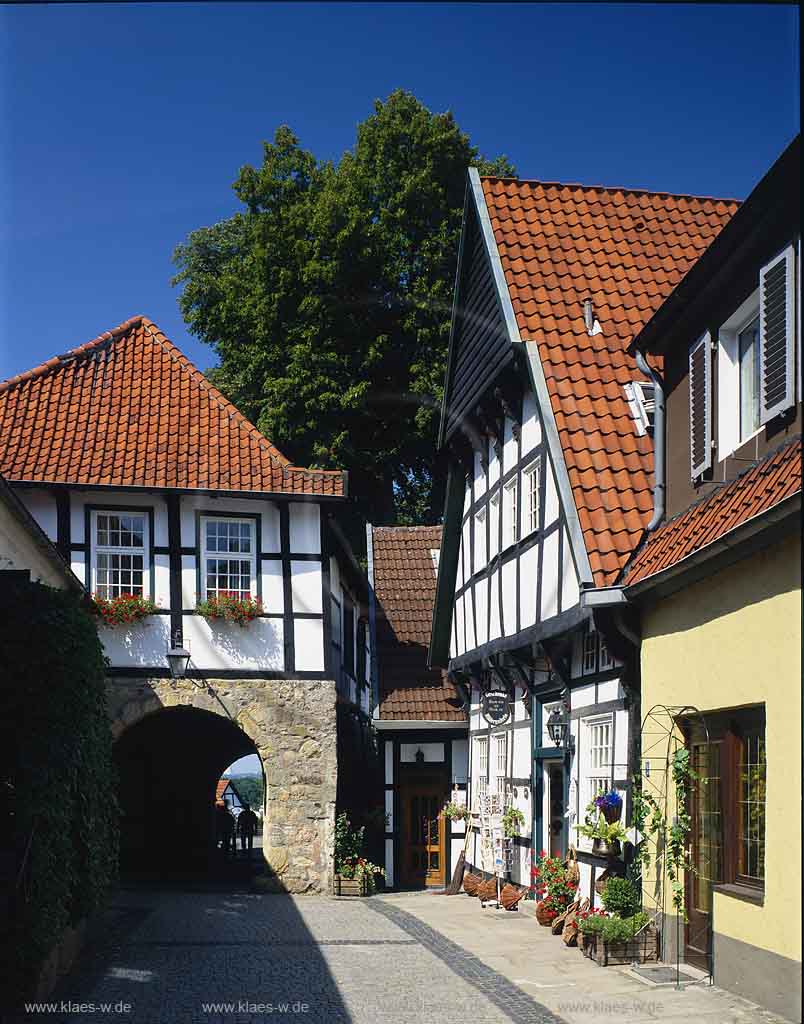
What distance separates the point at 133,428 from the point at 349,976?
1120cm

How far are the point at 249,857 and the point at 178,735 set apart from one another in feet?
27.1

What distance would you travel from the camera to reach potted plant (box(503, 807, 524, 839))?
16281mm

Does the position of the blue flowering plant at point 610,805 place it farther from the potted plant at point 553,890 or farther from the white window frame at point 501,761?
the white window frame at point 501,761

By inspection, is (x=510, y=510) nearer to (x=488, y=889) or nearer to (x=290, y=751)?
(x=488, y=889)

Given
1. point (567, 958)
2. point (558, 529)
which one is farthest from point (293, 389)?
point (567, 958)

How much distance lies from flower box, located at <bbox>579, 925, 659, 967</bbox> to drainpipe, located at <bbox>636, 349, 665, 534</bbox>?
11.7 feet

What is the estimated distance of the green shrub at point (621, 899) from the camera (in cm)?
1127

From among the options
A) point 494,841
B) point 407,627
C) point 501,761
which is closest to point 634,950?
point 494,841

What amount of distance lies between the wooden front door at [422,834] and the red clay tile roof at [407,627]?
1493 millimetres

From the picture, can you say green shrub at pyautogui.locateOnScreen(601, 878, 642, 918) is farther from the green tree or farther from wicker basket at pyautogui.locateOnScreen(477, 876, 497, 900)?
the green tree

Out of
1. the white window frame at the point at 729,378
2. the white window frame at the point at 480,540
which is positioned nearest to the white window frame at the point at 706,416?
the white window frame at the point at 729,378

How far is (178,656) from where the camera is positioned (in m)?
18.6

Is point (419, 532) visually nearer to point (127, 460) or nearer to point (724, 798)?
point (127, 460)

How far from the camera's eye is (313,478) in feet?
63.4
